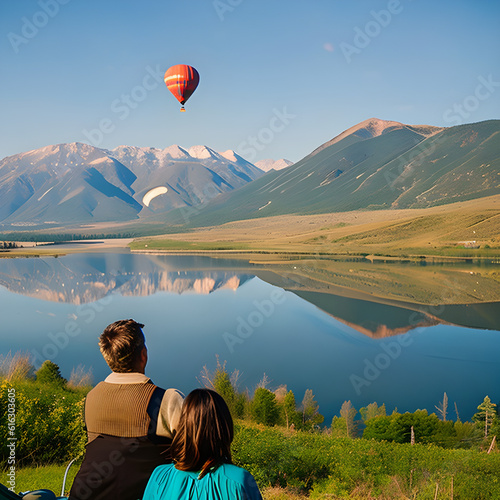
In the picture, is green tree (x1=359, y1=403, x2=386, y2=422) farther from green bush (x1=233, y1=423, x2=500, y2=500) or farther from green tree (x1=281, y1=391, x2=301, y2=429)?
green bush (x1=233, y1=423, x2=500, y2=500)

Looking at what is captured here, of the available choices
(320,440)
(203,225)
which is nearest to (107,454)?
(320,440)

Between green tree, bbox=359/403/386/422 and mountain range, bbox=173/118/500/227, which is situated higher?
mountain range, bbox=173/118/500/227

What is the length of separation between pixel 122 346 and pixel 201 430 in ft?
2.60

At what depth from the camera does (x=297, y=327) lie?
2992cm

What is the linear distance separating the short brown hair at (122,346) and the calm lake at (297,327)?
589 inches

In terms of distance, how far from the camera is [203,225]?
185 m

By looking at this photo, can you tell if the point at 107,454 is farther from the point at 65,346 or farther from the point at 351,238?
the point at 351,238

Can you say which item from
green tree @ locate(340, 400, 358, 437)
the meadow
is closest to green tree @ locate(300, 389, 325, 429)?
green tree @ locate(340, 400, 358, 437)

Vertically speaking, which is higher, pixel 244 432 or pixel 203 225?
pixel 203 225

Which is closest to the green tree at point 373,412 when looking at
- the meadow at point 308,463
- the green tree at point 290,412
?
the green tree at point 290,412

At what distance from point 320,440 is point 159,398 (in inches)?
304

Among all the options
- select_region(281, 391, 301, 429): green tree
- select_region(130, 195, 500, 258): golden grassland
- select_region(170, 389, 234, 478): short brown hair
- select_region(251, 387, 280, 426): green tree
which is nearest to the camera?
select_region(170, 389, 234, 478): short brown hair

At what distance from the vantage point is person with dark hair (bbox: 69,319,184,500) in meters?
2.62

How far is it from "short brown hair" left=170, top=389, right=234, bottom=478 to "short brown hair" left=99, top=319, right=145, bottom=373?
0.68 metres
